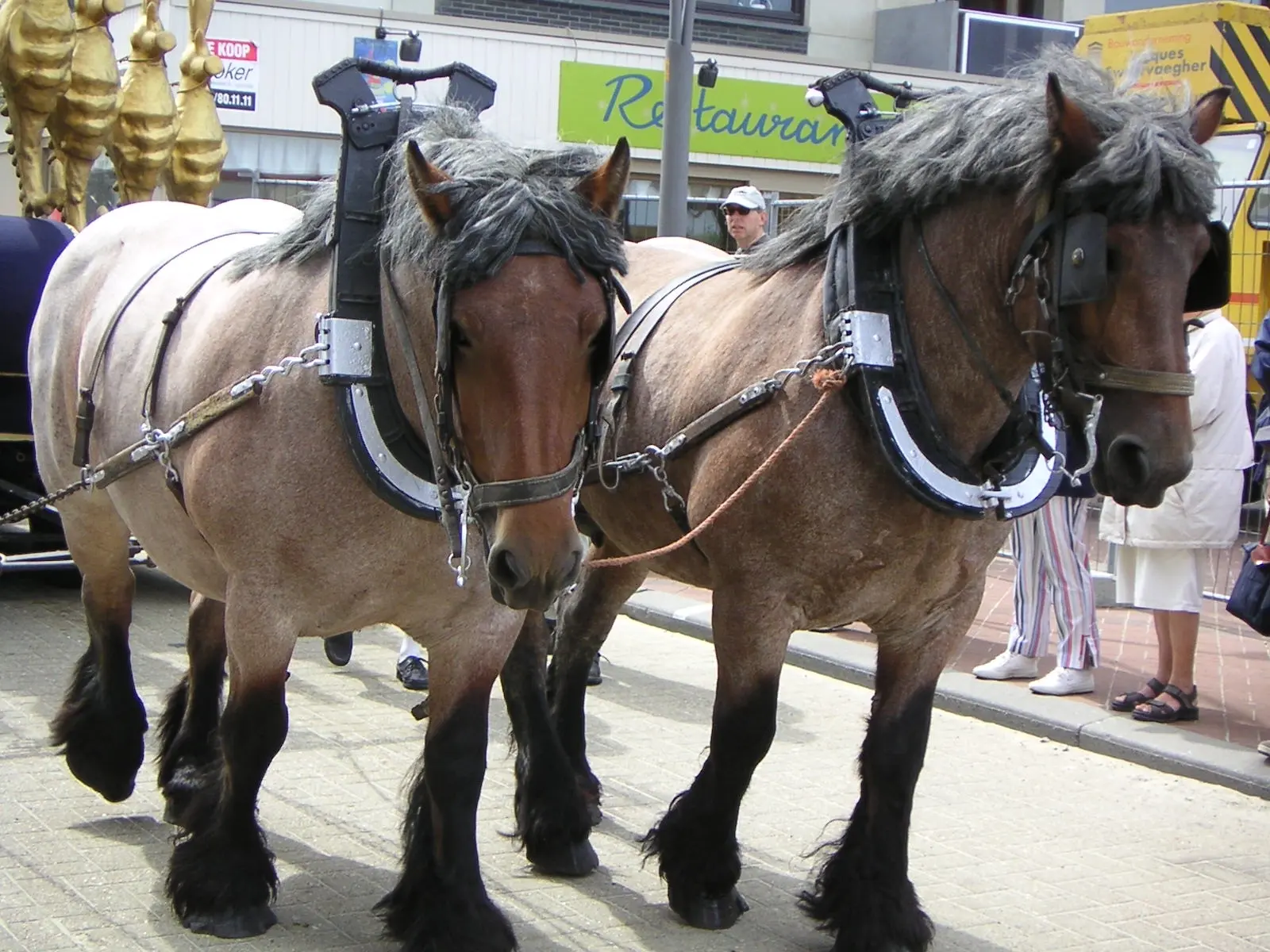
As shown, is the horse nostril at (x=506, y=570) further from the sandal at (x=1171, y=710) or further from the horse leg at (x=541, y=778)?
the sandal at (x=1171, y=710)

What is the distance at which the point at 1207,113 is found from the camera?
11.7 ft

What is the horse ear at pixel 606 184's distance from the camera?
317 centimetres

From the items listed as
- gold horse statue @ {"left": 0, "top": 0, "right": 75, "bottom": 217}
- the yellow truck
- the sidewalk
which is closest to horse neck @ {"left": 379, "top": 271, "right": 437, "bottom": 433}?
the sidewalk

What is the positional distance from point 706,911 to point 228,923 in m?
1.18

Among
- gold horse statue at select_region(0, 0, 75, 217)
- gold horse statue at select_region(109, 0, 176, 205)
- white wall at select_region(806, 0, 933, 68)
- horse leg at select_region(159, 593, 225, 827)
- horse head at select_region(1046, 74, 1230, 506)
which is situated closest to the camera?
horse head at select_region(1046, 74, 1230, 506)

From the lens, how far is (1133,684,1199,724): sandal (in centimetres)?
641

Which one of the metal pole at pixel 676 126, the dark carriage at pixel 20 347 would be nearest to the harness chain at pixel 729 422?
the dark carriage at pixel 20 347

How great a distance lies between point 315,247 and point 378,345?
15.9 inches

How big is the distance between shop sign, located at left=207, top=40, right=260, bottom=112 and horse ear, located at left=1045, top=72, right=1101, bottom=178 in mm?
14182

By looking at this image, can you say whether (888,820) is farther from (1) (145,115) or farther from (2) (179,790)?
(1) (145,115)

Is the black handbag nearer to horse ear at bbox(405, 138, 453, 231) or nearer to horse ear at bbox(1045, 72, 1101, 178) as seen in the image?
horse ear at bbox(1045, 72, 1101, 178)

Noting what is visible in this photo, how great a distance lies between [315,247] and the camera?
3.65 meters

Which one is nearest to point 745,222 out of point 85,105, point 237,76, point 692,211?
point 85,105

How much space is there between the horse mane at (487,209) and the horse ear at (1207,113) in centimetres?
136
